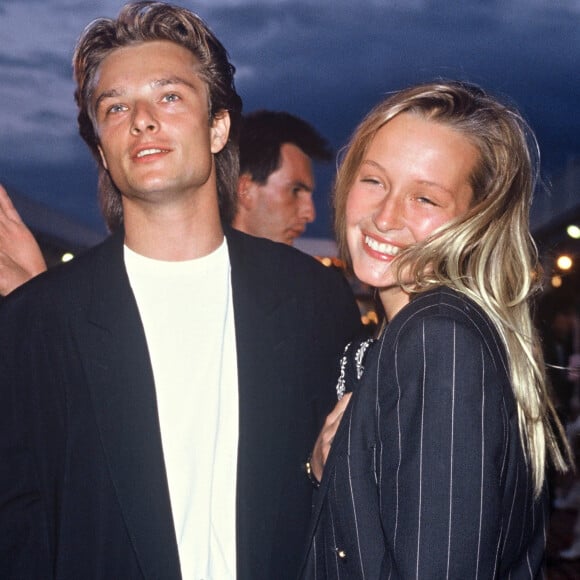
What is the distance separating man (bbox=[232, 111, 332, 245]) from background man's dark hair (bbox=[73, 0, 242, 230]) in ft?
5.02

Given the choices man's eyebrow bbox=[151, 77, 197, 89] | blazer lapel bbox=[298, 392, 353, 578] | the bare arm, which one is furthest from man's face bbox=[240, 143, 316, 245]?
blazer lapel bbox=[298, 392, 353, 578]

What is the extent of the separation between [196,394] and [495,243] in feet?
2.70

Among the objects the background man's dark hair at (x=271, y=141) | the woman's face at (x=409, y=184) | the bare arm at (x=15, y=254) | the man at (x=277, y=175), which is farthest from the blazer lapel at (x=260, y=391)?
the background man's dark hair at (x=271, y=141)

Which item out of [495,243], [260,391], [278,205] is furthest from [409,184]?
[278,205]

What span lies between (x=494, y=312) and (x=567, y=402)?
212 inches

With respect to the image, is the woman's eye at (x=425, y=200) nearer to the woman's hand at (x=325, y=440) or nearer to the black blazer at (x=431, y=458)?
the black blazer at (x=431, y=458)

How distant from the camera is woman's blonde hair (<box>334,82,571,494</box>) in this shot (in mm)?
1747

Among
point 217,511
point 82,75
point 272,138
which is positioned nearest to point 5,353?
point 217,511

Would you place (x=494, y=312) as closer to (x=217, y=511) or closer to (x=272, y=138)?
(x=217, y=511)

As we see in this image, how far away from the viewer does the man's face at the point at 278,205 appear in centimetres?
416

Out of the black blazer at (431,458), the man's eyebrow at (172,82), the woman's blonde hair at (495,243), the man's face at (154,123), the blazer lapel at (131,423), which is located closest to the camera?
the black blazer at (431,458)

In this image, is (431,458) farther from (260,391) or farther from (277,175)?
(277,175)

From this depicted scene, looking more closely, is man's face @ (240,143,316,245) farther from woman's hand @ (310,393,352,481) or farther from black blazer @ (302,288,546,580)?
black blazer @ (302,288,546,580)

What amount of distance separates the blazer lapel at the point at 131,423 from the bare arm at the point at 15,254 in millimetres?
454
